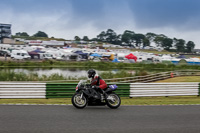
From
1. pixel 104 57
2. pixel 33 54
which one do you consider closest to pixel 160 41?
pixel 104 57

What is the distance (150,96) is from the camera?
15.1 metres

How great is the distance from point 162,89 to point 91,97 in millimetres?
6576

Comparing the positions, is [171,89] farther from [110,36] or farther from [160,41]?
[110,36]

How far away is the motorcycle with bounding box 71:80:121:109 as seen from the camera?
10016mm

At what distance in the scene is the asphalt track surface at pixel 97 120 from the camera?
7066mm

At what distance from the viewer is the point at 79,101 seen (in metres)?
10.1

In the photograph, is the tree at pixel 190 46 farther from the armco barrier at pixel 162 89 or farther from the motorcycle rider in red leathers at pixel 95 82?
the motorcycle rider in red leathers at pixel 95 82

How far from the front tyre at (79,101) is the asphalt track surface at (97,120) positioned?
0.65 feet

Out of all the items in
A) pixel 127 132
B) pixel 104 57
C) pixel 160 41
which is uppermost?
pixel 160 41

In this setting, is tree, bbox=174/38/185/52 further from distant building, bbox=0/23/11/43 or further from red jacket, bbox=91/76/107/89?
red jacket, bbox=91/76/107/89

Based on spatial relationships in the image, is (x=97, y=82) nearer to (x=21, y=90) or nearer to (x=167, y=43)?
(x=21, y=90)

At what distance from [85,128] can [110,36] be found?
562ft

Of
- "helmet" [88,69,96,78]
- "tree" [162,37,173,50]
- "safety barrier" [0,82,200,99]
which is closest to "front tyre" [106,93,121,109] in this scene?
"helmet" [88,69,96,78]

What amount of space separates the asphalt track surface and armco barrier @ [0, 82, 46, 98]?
10.6 feet
